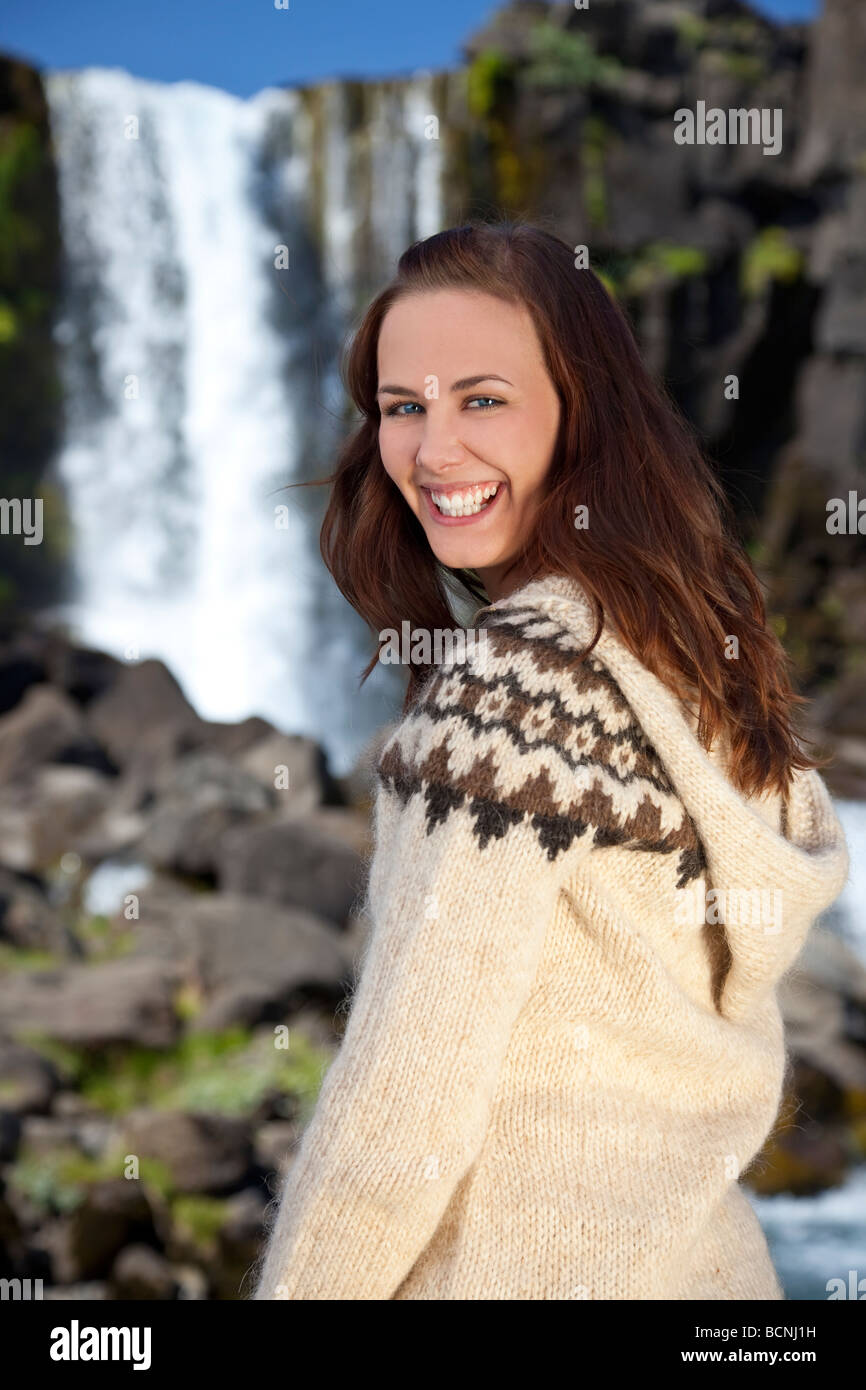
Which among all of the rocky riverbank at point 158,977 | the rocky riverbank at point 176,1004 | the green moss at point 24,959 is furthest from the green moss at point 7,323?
the green moss at point 24,959

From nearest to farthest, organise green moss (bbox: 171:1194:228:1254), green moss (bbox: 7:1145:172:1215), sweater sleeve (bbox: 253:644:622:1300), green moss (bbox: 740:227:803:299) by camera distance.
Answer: sweater sleeve (bbox: 253:644:622:1300)
green moss (bbox: 171:1194:228:1254)
green moss (bbox: 7:1145:172:1215)
green moss (bbox: 740:227:803:299)

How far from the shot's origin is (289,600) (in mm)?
13914

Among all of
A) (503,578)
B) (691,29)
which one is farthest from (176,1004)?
(691,29)

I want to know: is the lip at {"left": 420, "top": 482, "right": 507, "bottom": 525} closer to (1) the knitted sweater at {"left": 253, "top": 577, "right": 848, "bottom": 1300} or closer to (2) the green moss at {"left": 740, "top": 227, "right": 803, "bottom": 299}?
(1) the knitted sweater at {"left": 253, "top": 577, "right": 848, "bottom": 1300}

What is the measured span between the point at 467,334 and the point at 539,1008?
2.10 ft

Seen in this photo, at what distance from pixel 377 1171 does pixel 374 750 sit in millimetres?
448

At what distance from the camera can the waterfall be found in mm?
13289

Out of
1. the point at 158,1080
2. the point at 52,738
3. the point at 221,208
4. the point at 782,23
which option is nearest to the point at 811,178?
the point at 782,23

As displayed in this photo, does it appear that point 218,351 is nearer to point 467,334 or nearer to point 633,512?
point 467,334

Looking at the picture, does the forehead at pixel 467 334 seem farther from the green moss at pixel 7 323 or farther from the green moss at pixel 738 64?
the green moss at pixel 738 64

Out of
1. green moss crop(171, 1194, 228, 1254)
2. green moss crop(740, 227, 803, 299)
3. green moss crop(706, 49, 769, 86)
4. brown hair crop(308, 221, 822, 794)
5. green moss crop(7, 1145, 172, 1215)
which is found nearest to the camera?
brown hair crop(308, 221, 822, 794)

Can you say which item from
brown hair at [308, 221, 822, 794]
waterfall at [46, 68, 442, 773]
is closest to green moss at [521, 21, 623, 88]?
waterfall at [46, 68, 442, 773]
